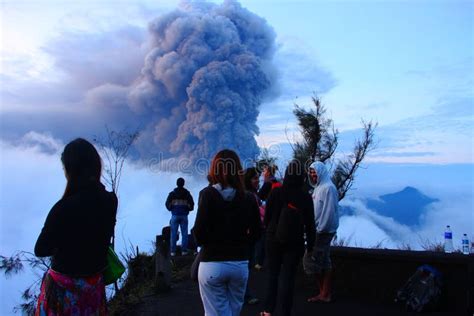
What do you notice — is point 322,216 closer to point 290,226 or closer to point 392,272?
point 290,226

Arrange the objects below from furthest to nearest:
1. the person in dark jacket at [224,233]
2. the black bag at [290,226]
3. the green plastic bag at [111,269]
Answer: the black bag at [290,226] → the person in dark jacket at [224,233] → the green plastic bag at [111,269]

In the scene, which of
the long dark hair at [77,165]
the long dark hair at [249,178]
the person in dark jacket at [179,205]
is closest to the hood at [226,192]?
the long dark hair at [77,165]

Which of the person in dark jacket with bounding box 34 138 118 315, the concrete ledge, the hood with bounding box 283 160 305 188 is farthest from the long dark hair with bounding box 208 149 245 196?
the concrete ledge

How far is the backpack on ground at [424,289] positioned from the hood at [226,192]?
3.57m

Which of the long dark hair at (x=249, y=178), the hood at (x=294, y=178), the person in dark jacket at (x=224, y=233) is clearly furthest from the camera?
the long dark hair at (x=249, y=178)

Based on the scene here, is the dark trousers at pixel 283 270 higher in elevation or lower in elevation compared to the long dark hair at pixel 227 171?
lower

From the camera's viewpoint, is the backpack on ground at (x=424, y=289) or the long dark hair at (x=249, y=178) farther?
the long dark hair at (x=249, y=178)

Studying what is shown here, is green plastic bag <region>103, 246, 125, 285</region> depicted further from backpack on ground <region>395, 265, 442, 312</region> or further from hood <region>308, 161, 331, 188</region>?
backpack on ground <region>395, 265, 442, 312</region>

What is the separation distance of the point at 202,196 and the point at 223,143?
2419 cm

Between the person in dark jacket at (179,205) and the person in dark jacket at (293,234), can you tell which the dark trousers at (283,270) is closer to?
the person in dark jacket at (293,234)

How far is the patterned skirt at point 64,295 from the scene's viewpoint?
2955 mm

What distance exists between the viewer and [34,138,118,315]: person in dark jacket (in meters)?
2.89

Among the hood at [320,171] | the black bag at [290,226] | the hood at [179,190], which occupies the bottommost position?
the black bag at [290,226]

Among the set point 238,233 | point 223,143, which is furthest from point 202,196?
point 223,143
